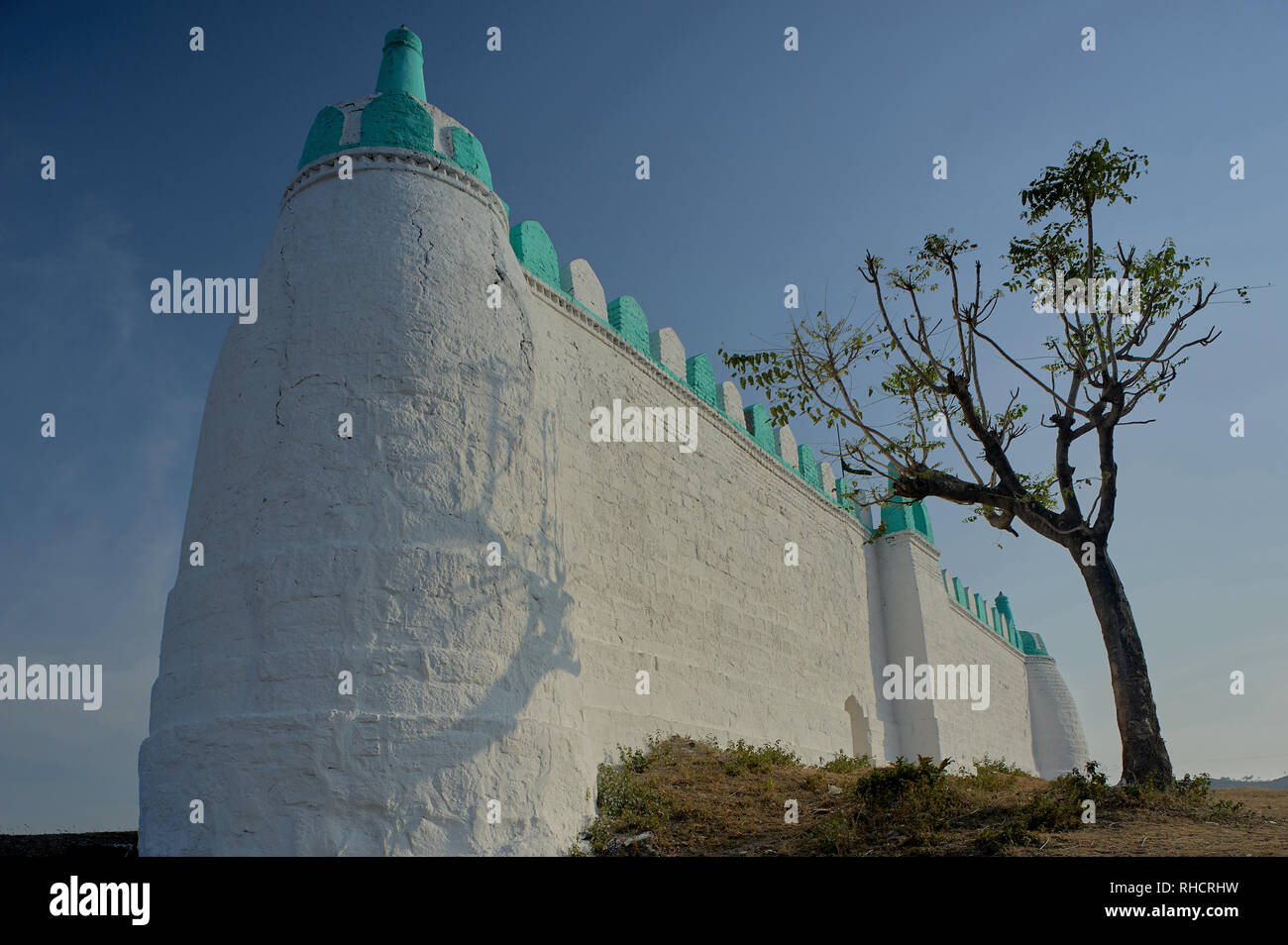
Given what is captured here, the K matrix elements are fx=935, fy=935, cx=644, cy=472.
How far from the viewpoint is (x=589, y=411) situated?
1126 centimetres

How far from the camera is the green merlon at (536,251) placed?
1075cm

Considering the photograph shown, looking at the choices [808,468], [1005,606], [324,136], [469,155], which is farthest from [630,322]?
[1005,606]

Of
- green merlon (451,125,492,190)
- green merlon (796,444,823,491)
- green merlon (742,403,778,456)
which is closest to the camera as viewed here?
green merlon (451,125,492,190)

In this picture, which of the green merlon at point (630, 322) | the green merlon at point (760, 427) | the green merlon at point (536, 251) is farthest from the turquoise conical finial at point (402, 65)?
the green merlon at point (760, 427)

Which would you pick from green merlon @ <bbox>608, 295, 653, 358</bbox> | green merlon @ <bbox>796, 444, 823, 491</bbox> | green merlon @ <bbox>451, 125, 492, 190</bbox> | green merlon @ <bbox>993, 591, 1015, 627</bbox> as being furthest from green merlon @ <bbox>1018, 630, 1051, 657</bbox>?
green merlon @ <bbox>451, 125, 492, 190</bbox>

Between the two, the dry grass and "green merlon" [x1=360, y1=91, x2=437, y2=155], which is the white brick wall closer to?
"green merlon" [x1=360, y1=91, x2=437, y2=155]

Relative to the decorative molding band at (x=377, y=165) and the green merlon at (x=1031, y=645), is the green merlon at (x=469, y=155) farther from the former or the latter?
the green merlon at (x=1031, y=645)

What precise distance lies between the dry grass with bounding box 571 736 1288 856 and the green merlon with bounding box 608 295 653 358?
5512 mm

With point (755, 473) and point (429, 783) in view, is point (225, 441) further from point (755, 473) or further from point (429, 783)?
point (755, 473)

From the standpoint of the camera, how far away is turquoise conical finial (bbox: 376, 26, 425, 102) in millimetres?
9125

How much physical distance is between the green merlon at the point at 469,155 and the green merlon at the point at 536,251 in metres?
1.32

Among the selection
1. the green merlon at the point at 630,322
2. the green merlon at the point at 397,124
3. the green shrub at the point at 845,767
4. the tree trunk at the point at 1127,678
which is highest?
the green merlon at the point at 397,124
